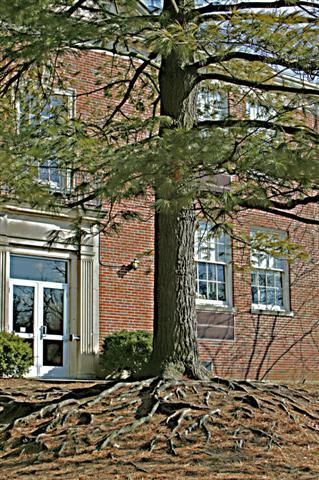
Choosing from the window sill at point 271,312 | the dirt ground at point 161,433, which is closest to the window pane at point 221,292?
the window sill at point 271,312

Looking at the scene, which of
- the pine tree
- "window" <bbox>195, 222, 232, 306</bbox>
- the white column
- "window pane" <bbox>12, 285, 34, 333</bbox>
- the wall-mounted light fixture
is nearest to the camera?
the pine tree

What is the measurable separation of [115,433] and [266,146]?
3.44m

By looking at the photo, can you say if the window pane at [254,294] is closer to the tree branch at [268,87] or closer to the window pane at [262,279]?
the window pane at [262,279]

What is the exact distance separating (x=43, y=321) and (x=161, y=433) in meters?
9.35

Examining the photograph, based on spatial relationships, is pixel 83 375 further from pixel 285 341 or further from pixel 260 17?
pixel 260 17

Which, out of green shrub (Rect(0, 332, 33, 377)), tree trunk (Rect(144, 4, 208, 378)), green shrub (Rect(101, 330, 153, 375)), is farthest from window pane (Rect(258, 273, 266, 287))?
tree trunk (Rect(144, 4, 208, 378))

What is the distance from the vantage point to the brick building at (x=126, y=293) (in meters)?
17.1

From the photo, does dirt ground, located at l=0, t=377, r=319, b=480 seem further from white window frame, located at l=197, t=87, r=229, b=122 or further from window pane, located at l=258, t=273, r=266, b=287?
window pane, located at l=258, t=273, r=266, b=287

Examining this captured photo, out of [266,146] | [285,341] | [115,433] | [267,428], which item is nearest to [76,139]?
[266,146]

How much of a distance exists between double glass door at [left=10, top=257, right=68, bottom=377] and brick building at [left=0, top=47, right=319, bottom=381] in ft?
0.07

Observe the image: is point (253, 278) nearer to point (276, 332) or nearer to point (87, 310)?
point (276, 332)

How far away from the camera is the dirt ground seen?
25.0 ft

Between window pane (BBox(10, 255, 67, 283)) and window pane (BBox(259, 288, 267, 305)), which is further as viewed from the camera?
window pane (BBox(259, 288, 267, 305))

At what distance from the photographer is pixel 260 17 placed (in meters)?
7.89
